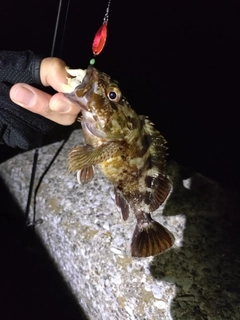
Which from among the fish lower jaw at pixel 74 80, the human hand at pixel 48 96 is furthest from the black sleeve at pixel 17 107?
the fish lower jaw at pixel 74 80

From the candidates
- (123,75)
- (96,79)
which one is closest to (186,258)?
(96,79)

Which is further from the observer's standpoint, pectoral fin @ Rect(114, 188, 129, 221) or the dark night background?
the dark night background

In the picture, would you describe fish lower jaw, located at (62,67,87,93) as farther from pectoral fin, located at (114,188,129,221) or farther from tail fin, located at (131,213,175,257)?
tail fin, located at (131,213,175,257)

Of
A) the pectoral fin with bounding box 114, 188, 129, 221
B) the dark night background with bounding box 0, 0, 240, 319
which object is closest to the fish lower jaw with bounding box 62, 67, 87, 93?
the pectoral fin with bounding box 114, 188, 129, 221

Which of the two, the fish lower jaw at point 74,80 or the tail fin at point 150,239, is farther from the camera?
the tail fin at point 150,239

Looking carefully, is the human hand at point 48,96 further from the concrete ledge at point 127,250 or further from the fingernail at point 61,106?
the concrete ledge at point 127,250
